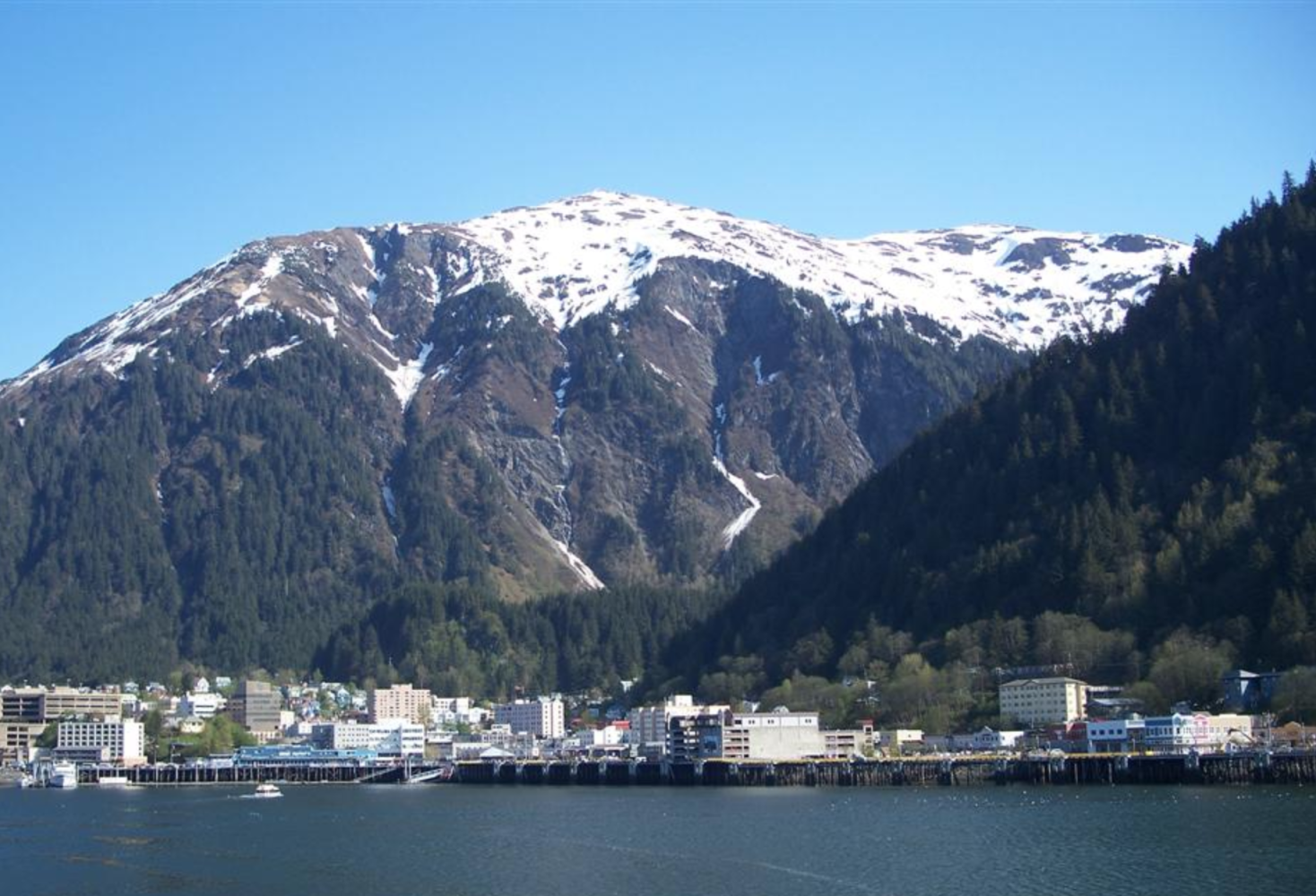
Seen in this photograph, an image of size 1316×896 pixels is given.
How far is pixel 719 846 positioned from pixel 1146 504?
83194 mm

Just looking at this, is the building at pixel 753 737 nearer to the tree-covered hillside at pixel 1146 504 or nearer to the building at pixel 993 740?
the tree-covered hillside at pixel 1146 504

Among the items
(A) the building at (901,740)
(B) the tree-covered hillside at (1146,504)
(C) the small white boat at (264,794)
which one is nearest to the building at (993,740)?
(A) the building at (901,740)

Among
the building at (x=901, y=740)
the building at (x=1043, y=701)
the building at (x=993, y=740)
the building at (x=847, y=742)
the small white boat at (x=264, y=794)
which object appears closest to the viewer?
the building at (x=993, y=740)

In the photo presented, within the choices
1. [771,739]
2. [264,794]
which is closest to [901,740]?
[771,739]

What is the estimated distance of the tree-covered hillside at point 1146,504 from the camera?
152 m

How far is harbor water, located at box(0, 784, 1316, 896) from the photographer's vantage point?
8081 cm

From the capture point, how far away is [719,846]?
9712 cm

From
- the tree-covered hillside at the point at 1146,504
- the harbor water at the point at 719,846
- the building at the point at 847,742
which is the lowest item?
the harbor water at the point at 719,846

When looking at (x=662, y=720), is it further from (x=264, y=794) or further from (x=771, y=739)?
(x=264, y=794)

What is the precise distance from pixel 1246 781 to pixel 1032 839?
127ft

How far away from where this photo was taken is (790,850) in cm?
9344

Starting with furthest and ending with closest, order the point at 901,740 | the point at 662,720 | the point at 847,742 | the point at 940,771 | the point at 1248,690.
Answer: the point at 662,720, the point at 847,742, the point at 901,740, the point at 940,771, the point at 1248,690

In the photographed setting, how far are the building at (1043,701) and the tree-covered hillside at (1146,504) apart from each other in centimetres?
598

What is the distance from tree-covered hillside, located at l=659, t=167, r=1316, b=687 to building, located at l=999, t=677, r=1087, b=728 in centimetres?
598
